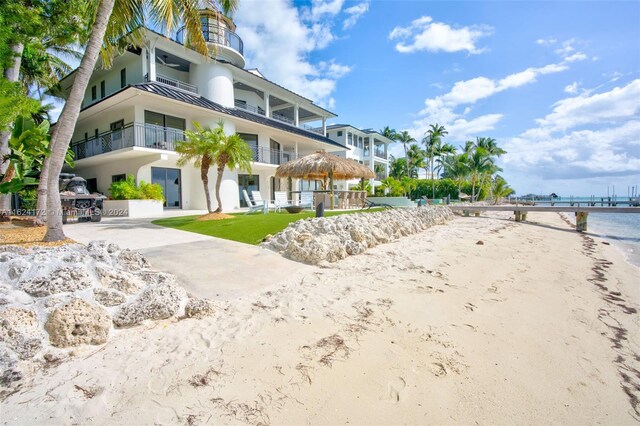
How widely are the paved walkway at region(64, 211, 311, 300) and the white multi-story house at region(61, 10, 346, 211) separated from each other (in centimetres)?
959

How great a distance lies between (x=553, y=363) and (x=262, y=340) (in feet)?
9.37

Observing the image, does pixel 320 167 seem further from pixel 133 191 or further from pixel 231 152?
pixel 133 191

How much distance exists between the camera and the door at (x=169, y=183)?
1694 centimetres

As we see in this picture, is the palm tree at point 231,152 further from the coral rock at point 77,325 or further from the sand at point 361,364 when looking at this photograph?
the coral rock at point 77,325

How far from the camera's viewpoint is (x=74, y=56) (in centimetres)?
1905

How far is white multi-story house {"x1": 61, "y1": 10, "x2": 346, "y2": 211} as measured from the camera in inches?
606

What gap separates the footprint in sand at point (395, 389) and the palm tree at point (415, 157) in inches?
1887

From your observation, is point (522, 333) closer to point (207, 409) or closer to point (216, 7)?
point (207, 409)

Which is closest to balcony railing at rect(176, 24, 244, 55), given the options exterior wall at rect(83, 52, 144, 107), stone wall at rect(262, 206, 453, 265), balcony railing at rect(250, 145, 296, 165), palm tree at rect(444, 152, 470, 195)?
exterior wall at rect(83, 52, 144, 107)

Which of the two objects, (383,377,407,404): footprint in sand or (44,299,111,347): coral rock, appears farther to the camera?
(44,299,111,347): coral rock

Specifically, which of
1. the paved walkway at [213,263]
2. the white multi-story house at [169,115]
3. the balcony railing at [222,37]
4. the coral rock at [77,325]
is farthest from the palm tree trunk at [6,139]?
the coral rock at [77,325]

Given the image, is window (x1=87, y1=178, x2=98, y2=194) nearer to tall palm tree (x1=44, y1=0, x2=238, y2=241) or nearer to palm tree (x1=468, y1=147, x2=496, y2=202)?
tall palm tree (x1=44, y1=0, x2=238, y2=241)

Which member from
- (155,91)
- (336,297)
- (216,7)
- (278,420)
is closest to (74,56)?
(155,91)

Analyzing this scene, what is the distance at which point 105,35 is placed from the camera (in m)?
8.79
